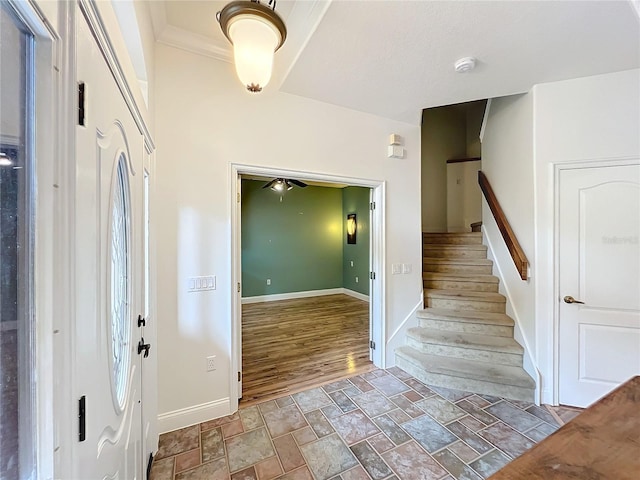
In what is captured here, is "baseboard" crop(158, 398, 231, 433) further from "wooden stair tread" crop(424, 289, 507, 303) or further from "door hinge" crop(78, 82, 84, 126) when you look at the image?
"wooden stair tread" crop(424, 289, 507, 303)

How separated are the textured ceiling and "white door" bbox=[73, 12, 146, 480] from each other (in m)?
1.32

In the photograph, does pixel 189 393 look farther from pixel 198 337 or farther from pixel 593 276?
pixel 593 276

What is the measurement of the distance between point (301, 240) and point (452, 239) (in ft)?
11.6

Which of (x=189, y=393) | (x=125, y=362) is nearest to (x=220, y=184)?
(x=125, y=362)

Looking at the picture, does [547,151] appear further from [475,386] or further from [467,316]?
[475,386]

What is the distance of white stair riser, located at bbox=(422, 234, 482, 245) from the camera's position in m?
3.89

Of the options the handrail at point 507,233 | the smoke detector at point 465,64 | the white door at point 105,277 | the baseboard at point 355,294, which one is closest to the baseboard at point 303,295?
the baseboard at point 355,294

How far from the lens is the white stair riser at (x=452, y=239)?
12.7 feet

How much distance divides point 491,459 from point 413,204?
→ 2.37 m

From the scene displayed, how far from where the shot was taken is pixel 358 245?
6.53m

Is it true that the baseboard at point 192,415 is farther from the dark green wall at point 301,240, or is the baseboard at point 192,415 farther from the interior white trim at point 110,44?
the dark green wall at point 301,240

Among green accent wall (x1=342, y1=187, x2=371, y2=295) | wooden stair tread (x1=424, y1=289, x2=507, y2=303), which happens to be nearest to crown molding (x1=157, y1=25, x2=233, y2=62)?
wooden stair tread (x1=424, y1=289, x2=507, y2=303)

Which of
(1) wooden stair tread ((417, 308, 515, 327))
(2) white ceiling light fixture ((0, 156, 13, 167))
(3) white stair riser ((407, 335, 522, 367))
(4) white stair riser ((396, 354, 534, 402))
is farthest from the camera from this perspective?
(1) wooden stair tread ((417, 308, 515, 327))

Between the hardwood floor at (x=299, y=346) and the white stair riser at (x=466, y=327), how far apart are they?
85 centimetres
